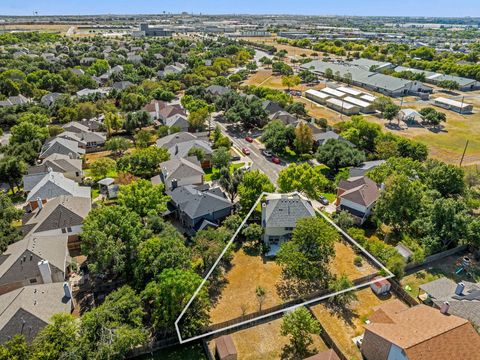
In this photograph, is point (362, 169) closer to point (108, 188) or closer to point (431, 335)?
point (431, 335)

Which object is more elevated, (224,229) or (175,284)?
(175,284)

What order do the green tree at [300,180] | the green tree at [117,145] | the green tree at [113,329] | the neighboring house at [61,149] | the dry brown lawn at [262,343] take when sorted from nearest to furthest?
the green tree at [113,329] → the dry brown lawn at [262,343] → the green tree at [300,180] → the neighboring house at [61,149] → the green tree at [117,145]

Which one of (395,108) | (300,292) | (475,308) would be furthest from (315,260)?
(395,108)

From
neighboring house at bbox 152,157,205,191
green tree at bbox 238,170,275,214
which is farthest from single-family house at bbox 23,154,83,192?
green tree at bbox 238,170,275,214

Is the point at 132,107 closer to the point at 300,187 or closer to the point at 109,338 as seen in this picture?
the point at 300,187

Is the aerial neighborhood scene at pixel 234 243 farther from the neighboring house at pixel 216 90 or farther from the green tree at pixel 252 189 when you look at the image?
the neighboring house at pixel 216 90

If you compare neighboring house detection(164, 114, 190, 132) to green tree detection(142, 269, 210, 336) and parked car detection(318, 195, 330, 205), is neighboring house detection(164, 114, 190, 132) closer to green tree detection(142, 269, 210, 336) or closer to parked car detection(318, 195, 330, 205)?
parked car detection(318, 195, 330, 205)

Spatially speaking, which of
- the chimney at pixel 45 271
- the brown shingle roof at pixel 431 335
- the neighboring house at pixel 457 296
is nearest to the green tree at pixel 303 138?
the neighboring house at pixel 457 296
